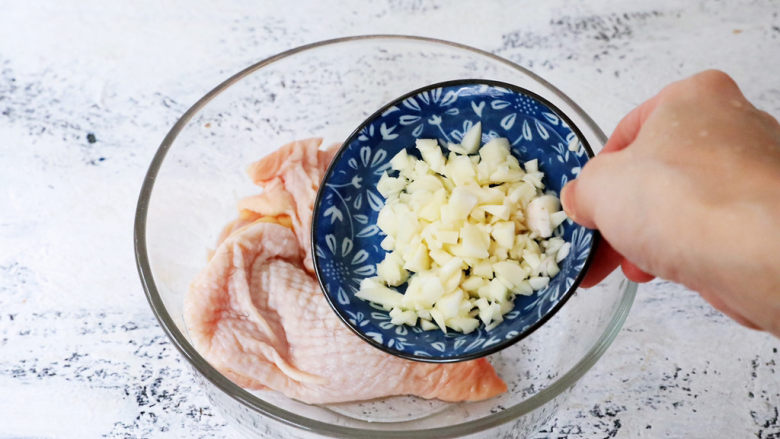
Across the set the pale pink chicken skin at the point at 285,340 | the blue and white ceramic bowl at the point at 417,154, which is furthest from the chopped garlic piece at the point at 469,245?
the pale pink chicken skin at the point at 285,340

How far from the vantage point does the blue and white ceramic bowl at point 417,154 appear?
115 centimetres

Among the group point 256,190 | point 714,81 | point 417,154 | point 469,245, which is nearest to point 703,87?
point 714,81

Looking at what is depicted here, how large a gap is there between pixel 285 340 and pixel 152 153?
0.70 metres

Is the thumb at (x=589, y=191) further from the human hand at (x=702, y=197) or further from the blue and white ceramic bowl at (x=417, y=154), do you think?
the blue and white ceramic bowl at (x=417, y=154)

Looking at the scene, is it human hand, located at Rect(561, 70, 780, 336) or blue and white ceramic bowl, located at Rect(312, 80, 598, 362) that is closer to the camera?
human hand, located at Rect(561, 70, 780, 336)

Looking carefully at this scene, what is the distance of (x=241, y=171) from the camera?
166 centimetres

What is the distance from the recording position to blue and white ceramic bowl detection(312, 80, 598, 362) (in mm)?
1153

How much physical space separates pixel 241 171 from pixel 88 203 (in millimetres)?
412

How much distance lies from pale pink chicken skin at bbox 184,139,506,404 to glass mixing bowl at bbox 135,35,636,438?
5 centimetres

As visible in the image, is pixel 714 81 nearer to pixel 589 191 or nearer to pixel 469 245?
pixel 589 191

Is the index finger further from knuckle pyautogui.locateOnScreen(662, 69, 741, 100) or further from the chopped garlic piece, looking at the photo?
the chopped garlic piece

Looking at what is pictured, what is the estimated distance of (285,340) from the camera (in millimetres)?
1407

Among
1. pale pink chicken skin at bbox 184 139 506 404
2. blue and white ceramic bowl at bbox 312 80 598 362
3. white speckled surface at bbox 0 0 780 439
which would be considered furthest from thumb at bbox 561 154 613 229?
white speckled surface at bbox 0 0 780 439

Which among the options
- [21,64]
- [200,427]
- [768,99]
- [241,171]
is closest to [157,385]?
[200,427]
